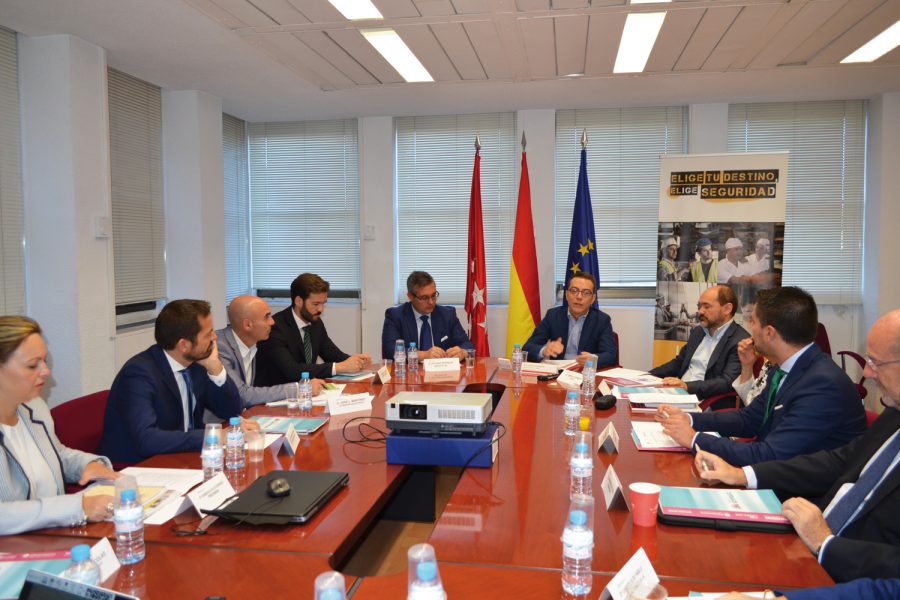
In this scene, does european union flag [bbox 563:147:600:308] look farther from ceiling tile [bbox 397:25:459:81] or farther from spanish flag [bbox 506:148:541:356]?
ceiling tile [bbox 397:25:459:81]

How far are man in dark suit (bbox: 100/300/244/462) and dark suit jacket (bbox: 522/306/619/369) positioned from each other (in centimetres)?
234

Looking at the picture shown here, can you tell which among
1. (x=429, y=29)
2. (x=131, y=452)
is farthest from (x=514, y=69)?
(x=131, y=452)

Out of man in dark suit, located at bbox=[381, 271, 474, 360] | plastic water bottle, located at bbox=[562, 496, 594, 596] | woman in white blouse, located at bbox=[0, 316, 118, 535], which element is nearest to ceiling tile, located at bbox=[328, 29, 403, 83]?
man in dark suit, located at bbox=[381, 271, 474, 360]

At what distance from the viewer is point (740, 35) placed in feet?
12.1

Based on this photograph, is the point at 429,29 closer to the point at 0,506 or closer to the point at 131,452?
the point at 131,452

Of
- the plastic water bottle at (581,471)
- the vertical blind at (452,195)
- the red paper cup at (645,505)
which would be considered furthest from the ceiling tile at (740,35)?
the red paper cup at (645,505)

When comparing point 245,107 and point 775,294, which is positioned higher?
point 245,107

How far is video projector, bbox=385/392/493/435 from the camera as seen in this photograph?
2.15m

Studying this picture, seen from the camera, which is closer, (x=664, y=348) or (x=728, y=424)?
(x=728, y=424)

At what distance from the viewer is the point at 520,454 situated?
2.35m

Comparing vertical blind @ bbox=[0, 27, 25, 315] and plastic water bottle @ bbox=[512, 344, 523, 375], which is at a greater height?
vertical blind @ bbox=[0, 27, 25, 315]

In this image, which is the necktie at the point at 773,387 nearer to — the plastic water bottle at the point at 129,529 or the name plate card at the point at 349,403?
the name plate card at the point at 349,403

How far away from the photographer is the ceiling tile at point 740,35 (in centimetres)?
331

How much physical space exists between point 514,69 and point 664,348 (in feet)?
8.72
